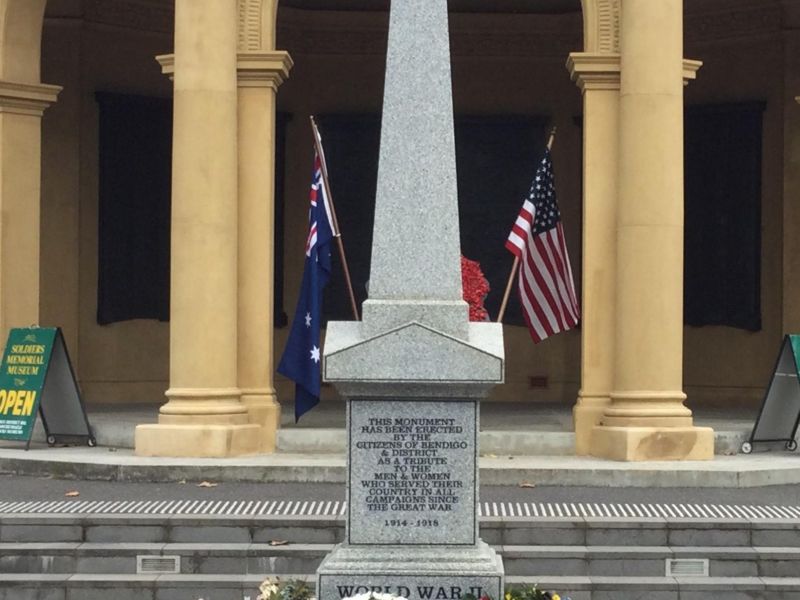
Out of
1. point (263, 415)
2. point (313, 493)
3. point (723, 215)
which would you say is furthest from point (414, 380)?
point (723, 215)

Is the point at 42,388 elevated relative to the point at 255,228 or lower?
lower

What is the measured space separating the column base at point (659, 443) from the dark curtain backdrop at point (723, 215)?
6182mm

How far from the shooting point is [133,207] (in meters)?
21.9

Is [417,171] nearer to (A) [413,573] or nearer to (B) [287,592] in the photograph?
(A) [413,573]

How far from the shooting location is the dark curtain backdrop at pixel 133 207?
2167 centimetres

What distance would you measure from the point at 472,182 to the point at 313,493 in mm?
9255

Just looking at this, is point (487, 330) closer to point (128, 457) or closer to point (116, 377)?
point (128, 457)

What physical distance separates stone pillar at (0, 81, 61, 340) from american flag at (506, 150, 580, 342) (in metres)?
5.39

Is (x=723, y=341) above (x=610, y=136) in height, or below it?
below

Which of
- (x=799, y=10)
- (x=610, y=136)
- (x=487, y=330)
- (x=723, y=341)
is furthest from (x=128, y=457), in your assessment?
(x=799, y=10)

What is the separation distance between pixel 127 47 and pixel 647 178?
28.9 feet

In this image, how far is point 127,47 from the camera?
21844mm

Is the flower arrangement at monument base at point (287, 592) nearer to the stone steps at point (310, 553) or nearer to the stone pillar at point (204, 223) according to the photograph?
the stone steps at point (310, 553)

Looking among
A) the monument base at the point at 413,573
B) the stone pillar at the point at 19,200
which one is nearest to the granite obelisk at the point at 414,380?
the monument base at the point at 413,573
